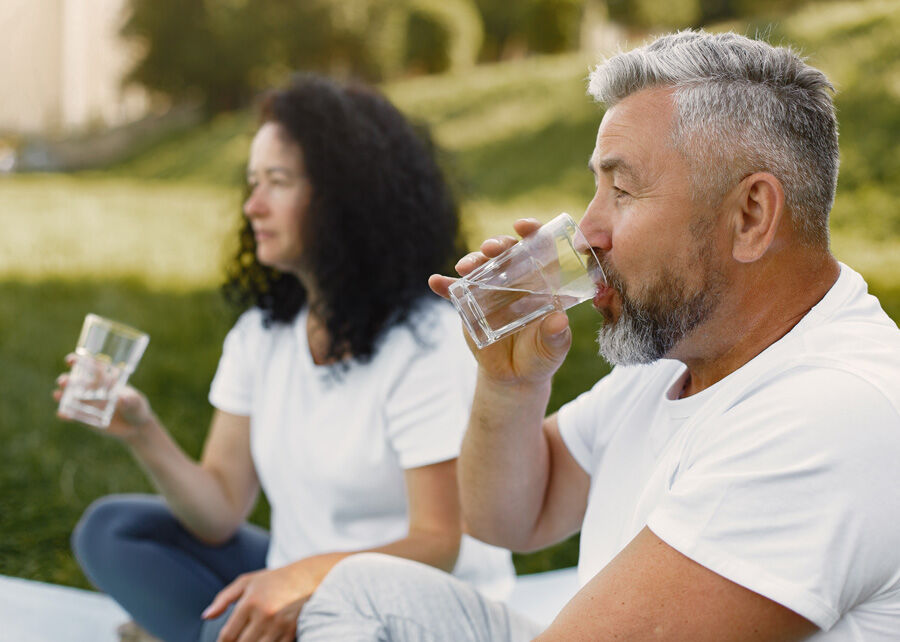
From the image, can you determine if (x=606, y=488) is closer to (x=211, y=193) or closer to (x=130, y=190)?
(x=211, y=193)

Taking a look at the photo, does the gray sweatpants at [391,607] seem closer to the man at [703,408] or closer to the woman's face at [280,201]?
the man at [703,408]

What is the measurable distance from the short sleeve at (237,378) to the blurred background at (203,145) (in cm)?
54

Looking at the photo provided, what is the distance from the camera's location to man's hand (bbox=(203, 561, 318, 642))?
2.32 metres

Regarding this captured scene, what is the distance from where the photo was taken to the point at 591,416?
2.25 metres

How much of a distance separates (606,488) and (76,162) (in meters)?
22.0

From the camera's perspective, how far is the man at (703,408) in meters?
1.41

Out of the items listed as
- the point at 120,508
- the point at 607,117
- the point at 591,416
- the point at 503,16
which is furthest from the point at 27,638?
the point at 503,16

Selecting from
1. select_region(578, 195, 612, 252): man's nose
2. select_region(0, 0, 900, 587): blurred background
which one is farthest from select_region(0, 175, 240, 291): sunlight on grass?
select_region(578, 195, 612, 252): man's nose

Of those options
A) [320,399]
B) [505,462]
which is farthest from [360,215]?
[505,462]

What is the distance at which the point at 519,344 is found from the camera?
202cm

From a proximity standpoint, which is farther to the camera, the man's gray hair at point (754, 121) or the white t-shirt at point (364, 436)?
the white t-shirt at point (364, 436)

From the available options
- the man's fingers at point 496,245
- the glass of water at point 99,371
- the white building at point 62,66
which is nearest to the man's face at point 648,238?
the man's fingers at point 496,245

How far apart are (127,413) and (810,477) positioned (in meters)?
1.96

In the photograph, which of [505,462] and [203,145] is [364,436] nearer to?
[505,462]
